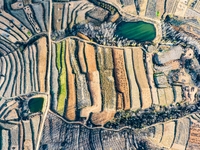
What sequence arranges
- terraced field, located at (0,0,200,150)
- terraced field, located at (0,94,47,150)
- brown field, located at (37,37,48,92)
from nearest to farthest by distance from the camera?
1. terraced field, located at (0,94,47,150)
2. terraced field, located at (0,0,200,150)
3. brown field, located at (37,37,48,92)

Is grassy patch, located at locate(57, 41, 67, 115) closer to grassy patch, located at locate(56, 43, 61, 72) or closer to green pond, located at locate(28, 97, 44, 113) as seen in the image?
grassy patch, located at locate(56, 43, 61, 72)

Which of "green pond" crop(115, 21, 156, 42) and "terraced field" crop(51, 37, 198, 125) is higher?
"green pond" crop(115, 21, 156, 42)

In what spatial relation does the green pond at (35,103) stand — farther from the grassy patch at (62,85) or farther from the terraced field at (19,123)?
the grassy patch at (62,85)

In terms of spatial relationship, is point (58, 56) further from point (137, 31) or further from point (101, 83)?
point (137, 31)

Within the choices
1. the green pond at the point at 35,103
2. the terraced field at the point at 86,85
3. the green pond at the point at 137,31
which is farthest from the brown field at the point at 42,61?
the green pond at the point at 137,31

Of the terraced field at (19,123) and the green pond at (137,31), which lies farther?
the green pond at (137,31)

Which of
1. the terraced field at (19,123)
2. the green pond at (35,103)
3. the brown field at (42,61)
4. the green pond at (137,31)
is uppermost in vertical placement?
the green pond at (137,31)

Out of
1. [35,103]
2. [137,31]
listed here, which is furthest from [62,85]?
[137,31]

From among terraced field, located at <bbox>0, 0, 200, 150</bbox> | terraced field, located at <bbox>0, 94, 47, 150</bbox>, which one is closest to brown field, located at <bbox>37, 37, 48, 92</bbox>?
terraced field, located at <bbox>0, 0, 200, 150</bbox>
